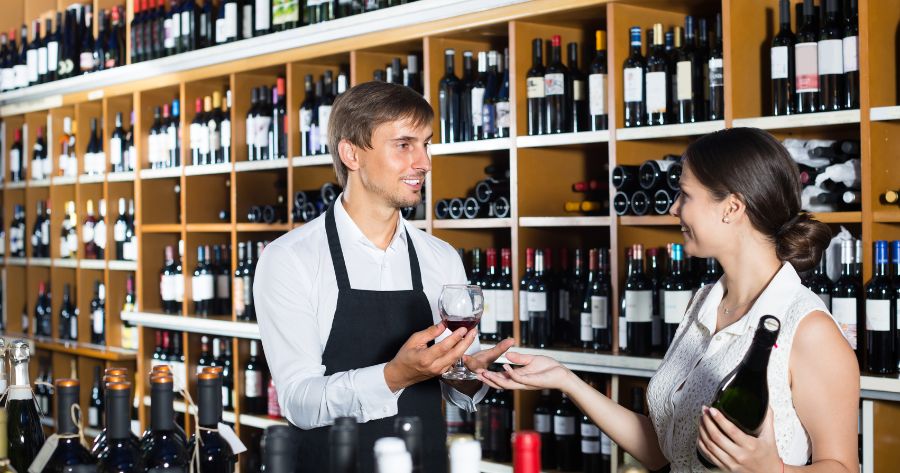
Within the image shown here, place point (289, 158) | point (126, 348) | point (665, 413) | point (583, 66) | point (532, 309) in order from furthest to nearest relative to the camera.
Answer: point (126, 348) < point (289, 158) < point (583, 66) < point (532, 309) < point (665, 413)

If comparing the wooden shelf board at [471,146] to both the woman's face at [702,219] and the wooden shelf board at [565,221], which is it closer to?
the wooden shelf board at [565,221]

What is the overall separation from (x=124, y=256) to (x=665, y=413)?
3.96m

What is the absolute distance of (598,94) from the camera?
3.21 metres

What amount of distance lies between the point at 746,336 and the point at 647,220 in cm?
130

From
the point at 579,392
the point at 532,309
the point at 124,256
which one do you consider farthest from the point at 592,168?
the point at 124,256

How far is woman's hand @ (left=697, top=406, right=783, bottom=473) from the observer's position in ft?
4.62

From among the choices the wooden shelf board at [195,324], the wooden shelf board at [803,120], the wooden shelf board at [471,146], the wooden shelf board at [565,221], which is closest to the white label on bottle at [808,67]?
the wooden shelf board at [803,120]

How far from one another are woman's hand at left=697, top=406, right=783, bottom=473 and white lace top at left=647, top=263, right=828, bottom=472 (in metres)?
0.18

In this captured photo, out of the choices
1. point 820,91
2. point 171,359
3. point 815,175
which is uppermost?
point 820,91

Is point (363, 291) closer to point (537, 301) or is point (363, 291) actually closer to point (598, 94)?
point (537, 301)

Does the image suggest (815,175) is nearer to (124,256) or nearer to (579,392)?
(579,392)

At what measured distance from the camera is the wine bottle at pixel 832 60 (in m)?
2.67

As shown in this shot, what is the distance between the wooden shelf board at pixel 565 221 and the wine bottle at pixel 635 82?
0.32 metres

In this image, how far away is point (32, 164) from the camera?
5875mm
